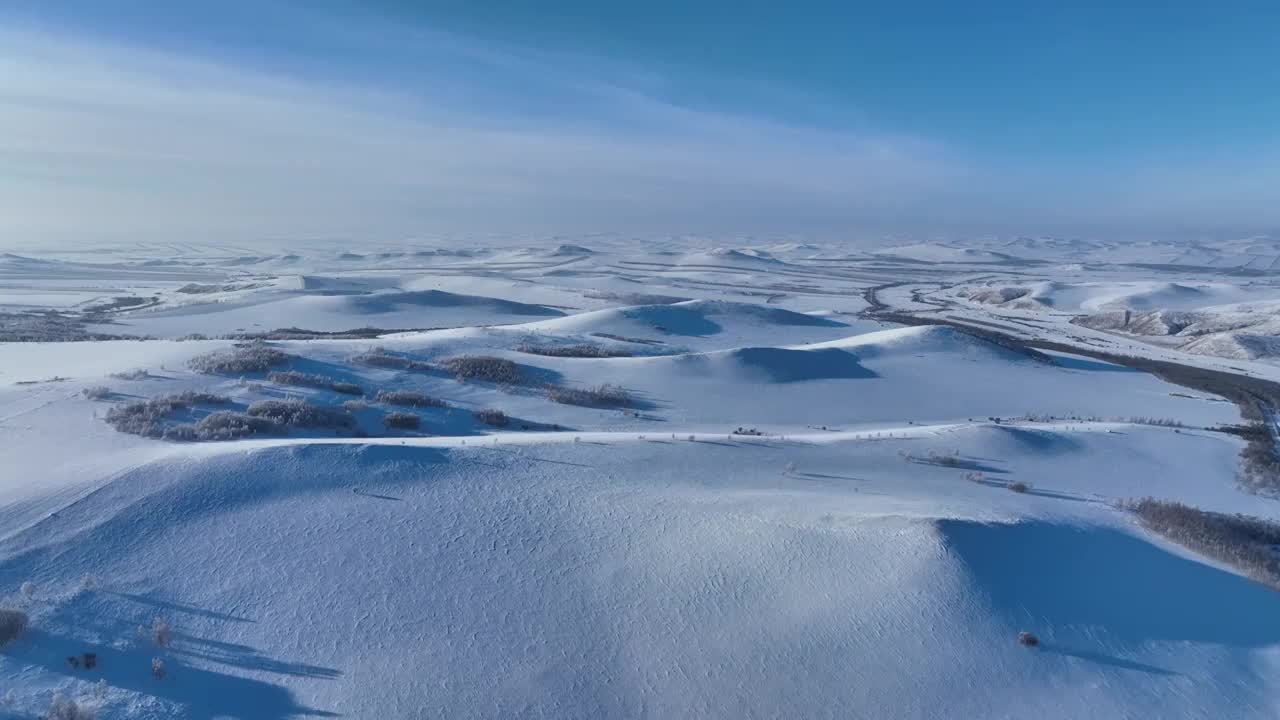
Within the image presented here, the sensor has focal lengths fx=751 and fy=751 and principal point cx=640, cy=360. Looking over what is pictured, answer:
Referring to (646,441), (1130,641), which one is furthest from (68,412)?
(1130,641)

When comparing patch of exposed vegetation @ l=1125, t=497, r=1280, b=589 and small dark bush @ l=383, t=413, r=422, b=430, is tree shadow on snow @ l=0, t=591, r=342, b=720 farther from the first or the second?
patch of exposed vegetation @ l=1125, t=497, r=1280, b=589

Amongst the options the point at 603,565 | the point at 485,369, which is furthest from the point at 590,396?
the point at 603,565

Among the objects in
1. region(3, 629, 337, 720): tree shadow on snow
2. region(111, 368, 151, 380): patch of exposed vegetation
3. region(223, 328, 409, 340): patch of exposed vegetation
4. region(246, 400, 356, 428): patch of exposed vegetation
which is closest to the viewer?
region(3, 629, 337, 720): tree shadow on snow

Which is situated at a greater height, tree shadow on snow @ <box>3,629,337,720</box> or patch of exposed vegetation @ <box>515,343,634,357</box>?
tree shadow on snow @ <box>3,629,337,720</box>

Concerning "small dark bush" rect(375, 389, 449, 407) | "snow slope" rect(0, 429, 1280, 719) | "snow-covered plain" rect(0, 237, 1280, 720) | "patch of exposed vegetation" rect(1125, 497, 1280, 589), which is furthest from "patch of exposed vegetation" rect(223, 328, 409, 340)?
"patch of exposed vegetation" rect(1125, 497, 1280, 589)

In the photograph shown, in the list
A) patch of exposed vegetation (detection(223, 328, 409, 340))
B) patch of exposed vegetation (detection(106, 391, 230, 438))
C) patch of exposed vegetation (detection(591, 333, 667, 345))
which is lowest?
patch of exposed vegetation (detection(223, 328, 409, 340))

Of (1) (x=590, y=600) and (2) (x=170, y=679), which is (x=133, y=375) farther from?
(1) (x=590, y=600)

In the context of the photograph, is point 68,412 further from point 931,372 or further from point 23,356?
point 931,372
